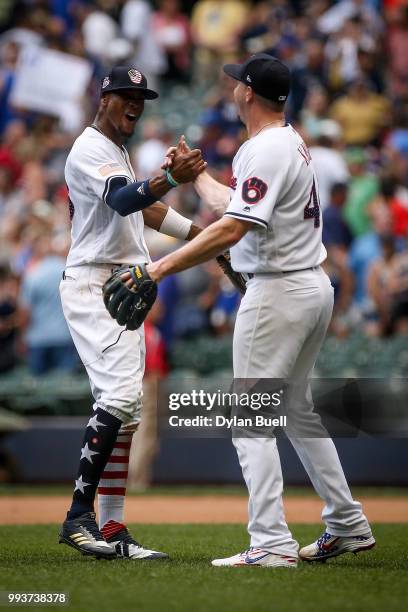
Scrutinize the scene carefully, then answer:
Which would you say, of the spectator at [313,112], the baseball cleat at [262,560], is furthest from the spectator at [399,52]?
the baseball cleat at [262,560]

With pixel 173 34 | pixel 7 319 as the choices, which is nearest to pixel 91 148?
pixel 7 319

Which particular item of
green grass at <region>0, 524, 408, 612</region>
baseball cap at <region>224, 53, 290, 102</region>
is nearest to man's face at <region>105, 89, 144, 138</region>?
baseball cap at <region>224, 53, 290, 102</region>

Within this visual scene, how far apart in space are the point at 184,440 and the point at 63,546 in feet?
15.9

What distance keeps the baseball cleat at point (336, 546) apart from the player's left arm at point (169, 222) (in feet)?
6.13

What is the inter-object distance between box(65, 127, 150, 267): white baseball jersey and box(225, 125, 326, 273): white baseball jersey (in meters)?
A: 0.66

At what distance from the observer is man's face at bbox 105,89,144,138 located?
6.11 m

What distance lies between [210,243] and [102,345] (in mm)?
966

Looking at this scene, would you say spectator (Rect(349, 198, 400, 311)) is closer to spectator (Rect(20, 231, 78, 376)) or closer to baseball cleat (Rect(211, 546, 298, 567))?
spectator (Rect(20, 231, 78, 376))

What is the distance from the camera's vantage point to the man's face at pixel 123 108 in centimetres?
611

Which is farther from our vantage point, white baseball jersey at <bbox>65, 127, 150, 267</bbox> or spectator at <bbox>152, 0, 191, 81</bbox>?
spectator at <bbox>152, 0, 191, 81</bbox>

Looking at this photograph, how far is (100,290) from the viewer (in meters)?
6.07

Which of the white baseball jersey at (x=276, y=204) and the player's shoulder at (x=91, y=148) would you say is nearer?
the white baseball jersey at (x=276, y=204)

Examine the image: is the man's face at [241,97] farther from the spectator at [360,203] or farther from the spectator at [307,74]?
the spectator at [307,74]

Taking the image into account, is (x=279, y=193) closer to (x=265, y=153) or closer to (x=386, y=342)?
(x=265, y=153)
